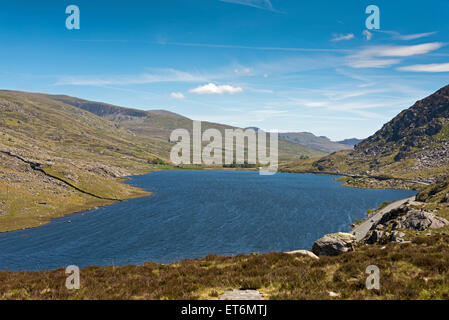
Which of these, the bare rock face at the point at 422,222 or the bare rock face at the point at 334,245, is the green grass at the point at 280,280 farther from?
the bare rock face at the point at 422,222

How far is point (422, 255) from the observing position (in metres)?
20.7

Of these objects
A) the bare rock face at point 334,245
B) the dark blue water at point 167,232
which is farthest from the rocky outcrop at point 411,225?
the dark blue water at point 167,232

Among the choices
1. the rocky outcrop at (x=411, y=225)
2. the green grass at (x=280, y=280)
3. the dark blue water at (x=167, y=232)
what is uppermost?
the green grass at (x=280, y=280)

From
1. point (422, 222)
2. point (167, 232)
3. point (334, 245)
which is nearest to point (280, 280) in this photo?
point (334, 245)

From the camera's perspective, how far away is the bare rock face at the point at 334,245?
30552mm

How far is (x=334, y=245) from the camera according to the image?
3092 cm

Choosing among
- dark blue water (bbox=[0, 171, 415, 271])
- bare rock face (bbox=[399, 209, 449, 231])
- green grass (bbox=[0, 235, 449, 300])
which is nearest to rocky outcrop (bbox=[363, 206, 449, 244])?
bare rock face (bbox=[399, 209, 449, 231])

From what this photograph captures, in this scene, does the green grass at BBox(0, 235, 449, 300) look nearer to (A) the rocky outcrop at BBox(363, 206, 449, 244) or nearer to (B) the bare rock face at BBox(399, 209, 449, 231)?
(A) the rocky outcrop at BBox(363, 206, 449, 244)
